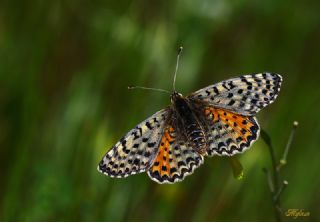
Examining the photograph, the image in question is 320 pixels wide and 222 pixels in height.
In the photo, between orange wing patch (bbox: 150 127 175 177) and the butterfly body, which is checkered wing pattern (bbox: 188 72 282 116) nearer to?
the butterfly body

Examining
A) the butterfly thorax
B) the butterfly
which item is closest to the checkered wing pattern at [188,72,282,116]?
the butterfly

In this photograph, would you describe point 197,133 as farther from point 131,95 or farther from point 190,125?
point 131,95

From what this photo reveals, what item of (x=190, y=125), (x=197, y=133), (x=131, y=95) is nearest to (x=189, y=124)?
(x=190, y=125)

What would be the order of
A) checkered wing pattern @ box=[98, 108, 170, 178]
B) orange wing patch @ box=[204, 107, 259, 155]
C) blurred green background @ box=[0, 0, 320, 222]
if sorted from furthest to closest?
blurred green background @ box=[0, 0, 320, 222]
checkered wing pattern @ box=[98, 108, 170, 178]
orange wing patch @ box=[204, 107, 259, 155]

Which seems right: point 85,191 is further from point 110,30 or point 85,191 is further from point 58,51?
point 58,51

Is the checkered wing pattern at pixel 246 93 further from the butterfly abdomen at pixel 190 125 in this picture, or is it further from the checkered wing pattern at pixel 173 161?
the checkered wing pattern at pixel 173 161

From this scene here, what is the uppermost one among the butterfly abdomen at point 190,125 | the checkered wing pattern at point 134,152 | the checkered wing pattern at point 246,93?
the checkered wing pattern at point 246,93

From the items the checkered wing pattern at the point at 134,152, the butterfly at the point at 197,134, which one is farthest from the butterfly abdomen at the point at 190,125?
the checkered wing pattern at the point at 134,152

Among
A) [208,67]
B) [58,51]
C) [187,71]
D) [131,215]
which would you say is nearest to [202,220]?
[131,215]
